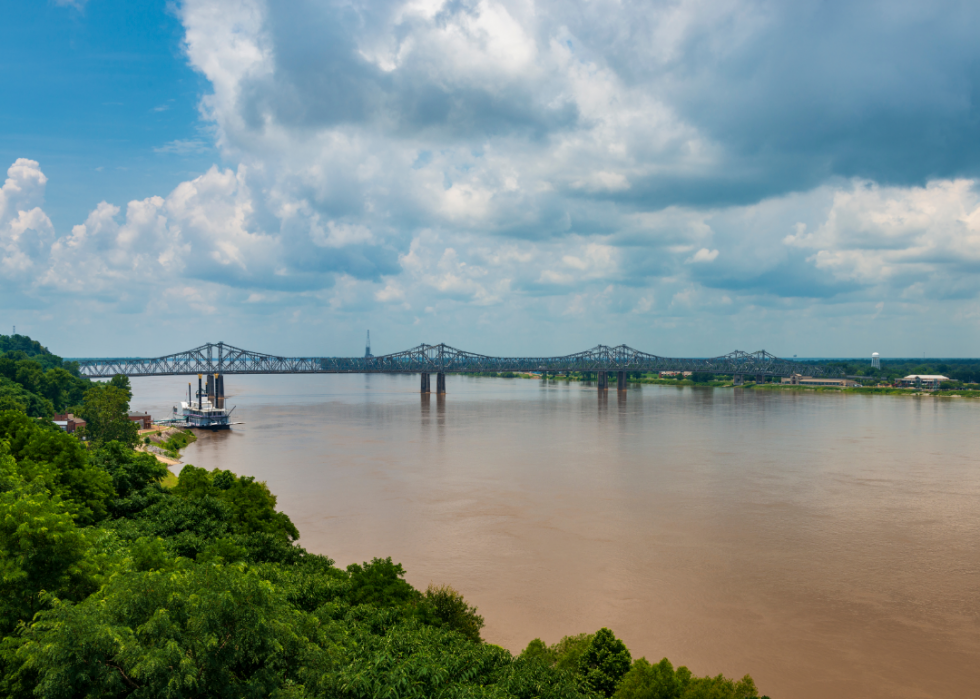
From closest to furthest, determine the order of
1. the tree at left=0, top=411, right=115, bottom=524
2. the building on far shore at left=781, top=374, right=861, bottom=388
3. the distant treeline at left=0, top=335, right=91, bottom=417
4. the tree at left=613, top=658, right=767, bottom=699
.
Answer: the tree at left=613, top=658, right=767, bottom=699
the tree at left=0, top=411, right=115, bottom=524
the distant treeline at left=0, top=335, right=91, bottom=417
the building on far shore at left=781, top=374, right=861, bottom=388

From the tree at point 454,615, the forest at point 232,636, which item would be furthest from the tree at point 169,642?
the tree at point 454,615

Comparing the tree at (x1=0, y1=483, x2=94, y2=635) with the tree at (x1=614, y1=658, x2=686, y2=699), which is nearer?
the tree at (x1=0, y1=483, x2=94, y2=635)

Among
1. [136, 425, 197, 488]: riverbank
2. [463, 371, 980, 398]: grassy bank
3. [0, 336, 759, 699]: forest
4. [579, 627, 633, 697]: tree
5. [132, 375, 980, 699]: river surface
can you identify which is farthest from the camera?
[463, 371, 980, 398]: grassy bank

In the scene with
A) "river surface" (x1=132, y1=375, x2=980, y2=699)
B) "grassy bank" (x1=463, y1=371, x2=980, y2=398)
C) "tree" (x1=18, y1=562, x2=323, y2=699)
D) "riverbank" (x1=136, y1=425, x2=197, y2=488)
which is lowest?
"river surface" (x1=132, y1=375, x2=980, y2=699)

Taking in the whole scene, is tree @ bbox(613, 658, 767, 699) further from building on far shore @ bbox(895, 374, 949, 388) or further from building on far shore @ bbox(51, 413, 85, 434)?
building on far shore @ bbox(895, 374, 949, 388)

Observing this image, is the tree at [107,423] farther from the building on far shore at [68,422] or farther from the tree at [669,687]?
the tree at [669,687]

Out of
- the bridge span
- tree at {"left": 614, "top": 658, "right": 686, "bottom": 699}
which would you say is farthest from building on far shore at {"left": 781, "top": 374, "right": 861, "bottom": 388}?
tree at {"left": 614, "top": 658, "right": 686, "bottom": 699}

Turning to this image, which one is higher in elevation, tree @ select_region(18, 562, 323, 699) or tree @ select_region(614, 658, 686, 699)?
tree @ select_region(18, 562, 323, 699)
